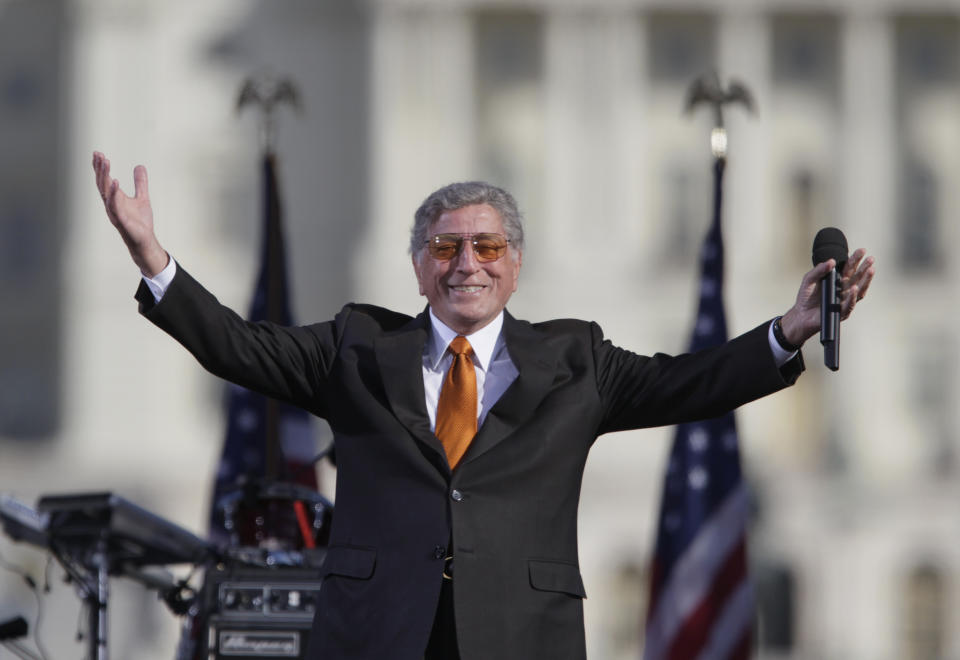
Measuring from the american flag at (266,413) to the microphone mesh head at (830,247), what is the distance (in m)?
6.37

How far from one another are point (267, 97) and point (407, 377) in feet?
22.9

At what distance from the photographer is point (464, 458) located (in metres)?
5.21

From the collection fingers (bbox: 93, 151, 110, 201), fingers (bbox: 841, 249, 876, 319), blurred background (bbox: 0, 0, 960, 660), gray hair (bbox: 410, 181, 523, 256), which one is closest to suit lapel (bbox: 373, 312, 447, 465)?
gray hair (bbox: 410, 181, 523, 256)

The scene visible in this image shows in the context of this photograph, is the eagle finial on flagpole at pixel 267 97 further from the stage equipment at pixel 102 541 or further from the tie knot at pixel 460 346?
the tie knot at pixel 460 346

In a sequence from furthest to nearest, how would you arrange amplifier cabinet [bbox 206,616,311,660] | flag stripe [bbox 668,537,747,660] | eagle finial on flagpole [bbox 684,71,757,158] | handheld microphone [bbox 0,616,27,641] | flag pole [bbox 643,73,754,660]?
eagle finial on flagpole [bbox 684,71,757,158]
flag pole [bbox 643,73,754,660]
flag stripe [bbox 668,537,747,660]
handheld microphone [bbox 0,616,27,641]
amplifier cabinet [bbox 206,616,311,660]

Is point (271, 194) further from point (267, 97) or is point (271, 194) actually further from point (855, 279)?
point (855, 279)

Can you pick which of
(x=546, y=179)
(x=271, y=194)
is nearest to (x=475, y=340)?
(x=271, y=194)

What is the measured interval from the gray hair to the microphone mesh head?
771mm

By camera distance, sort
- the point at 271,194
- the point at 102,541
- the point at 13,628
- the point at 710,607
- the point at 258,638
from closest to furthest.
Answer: the point at 258,638, the point at 102,541, the point at 13,628, the point at 710,607, the point at 271,194

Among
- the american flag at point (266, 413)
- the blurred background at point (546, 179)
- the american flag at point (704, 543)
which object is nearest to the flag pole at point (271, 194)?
the american flag at point (266, 413)

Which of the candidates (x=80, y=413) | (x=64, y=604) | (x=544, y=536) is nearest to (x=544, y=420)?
(x=544, y=536)

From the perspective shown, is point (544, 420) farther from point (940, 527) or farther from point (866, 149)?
point (866, 149)

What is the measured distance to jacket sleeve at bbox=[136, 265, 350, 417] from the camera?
5215 mm

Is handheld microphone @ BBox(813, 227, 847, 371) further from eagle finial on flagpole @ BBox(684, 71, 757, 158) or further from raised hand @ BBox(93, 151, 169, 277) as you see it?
eagle finial on flagpole @ BBox(684, 71, 757, 158)
